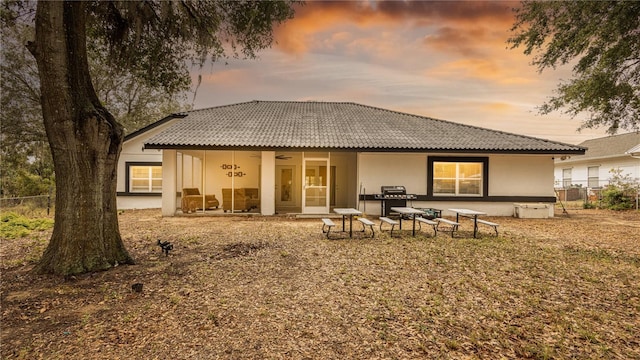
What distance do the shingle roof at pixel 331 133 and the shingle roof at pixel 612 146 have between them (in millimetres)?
16414

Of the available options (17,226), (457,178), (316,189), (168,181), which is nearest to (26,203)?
(17,226)

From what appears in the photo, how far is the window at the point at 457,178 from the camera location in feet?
45.5

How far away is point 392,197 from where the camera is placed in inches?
494

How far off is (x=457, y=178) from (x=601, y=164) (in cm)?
2065

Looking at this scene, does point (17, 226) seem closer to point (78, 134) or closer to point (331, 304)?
point (78, 134)

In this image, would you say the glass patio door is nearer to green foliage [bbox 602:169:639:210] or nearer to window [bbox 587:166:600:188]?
green foliage [bbox 602:169:639:210]

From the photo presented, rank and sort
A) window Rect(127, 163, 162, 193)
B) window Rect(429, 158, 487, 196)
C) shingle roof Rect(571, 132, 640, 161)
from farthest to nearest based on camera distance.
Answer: shingle roof Rect(571, 132, 640, 161)
window Rect(127, 163, 162, 193)
window Rect(429, 158, 487, 196)

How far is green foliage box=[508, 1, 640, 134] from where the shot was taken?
9.24 m

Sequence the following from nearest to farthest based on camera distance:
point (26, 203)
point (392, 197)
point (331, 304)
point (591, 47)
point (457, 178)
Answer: point (331, 304), point (591, 47), point (392, 197), point (26, 203), point (457, 178)

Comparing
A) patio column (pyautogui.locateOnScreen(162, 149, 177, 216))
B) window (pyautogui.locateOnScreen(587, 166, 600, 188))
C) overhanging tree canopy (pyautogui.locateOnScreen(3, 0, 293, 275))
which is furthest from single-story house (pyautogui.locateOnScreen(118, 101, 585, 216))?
window (pyautogui.locateOnScreen(587, 166, 600, 188))

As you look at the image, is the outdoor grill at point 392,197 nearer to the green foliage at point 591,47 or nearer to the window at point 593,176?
the green foliage at point 591,47

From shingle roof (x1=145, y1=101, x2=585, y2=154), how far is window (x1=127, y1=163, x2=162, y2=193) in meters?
3.51

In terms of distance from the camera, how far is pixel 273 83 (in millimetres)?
17219

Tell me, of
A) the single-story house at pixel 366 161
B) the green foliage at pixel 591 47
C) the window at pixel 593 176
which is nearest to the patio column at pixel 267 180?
the single-story house at pixel 366 161
